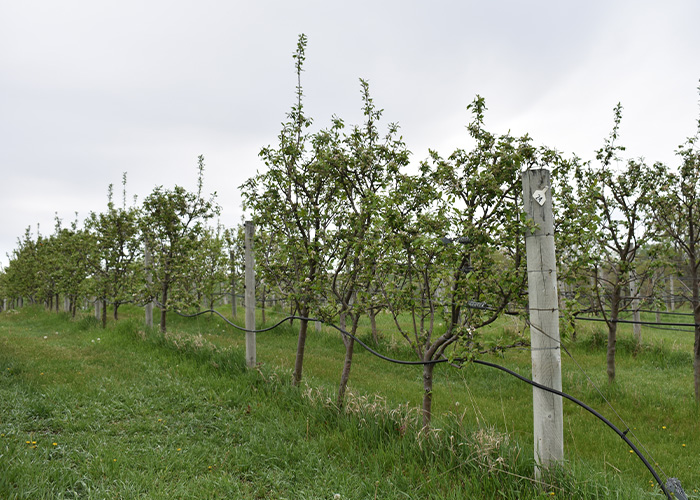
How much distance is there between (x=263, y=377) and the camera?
668 centimetres

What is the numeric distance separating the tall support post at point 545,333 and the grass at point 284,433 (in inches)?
8.6

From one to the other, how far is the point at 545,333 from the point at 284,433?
3.14 meters

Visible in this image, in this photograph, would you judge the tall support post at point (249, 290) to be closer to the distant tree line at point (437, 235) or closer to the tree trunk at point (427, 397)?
the distant tree line at point (437, 235)

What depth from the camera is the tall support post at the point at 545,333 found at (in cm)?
338

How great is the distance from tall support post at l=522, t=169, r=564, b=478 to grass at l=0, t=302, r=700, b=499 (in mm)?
220

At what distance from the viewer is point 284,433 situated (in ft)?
15.9

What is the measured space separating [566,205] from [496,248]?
Answer: 90cm

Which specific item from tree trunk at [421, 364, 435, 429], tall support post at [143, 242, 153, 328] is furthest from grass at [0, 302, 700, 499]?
tall support post at [143, 242, 153, 328]

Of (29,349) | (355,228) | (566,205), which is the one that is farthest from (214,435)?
(29,349)

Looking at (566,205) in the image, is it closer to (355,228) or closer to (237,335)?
(355,228)

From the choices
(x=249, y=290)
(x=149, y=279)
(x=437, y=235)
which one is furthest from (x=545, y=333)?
(x=149, y=279)

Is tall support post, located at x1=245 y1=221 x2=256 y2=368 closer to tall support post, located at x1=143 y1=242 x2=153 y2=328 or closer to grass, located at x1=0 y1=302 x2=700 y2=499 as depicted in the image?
grass, located at x1=0 y1=302 x2=700 y2=499

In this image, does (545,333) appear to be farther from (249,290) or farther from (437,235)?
(249,290)

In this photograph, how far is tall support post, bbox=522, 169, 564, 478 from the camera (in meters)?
3.38
